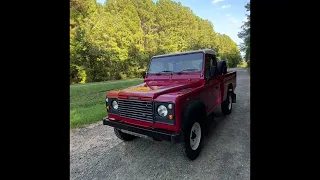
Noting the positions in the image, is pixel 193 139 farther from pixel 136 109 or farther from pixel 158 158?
pixel 136 109

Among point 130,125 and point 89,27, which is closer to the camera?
point 130,125

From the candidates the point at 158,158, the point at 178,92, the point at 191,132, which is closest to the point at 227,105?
the point at 191,132

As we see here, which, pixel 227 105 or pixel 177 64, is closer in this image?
pixel 177 64

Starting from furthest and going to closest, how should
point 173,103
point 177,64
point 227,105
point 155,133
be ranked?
1. point 227,105
2. point 177,64
3. point 155,133
4. point 173,103

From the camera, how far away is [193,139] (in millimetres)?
3203

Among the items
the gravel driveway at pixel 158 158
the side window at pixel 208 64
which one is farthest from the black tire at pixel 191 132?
the side window at pixel 208 64

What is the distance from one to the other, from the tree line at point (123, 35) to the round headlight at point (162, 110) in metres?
14.6

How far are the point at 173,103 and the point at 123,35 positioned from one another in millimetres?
19966
